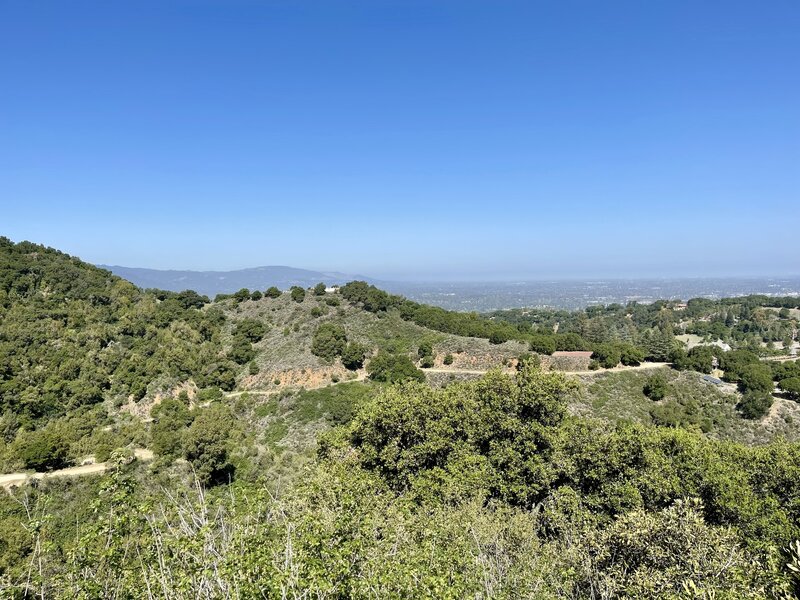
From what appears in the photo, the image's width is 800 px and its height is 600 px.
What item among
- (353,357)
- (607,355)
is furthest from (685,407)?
(353,357)

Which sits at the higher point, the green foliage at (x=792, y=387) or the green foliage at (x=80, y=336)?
the green foliage at (x=80, y=336)

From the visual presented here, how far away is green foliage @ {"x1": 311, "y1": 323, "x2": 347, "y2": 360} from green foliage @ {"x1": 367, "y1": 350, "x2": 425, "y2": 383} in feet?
11.9

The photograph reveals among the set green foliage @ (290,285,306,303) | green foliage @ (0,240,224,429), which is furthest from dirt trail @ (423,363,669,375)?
green foliage @ (0,240,224,429)

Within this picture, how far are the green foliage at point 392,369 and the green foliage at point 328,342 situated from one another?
3622 millimetres

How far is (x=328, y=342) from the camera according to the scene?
41312 mm

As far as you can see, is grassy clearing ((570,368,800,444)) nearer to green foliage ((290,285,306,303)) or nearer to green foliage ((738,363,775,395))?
green foliage ((738,363,775,395))

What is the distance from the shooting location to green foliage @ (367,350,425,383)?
37.0 m

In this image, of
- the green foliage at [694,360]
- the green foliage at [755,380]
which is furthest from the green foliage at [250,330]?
the green foliage at [755,380]

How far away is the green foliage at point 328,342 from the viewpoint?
133 feet

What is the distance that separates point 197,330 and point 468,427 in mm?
37107

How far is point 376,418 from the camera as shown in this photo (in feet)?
59.2

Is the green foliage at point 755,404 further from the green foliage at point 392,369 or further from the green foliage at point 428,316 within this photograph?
the green foliage at point 392,369

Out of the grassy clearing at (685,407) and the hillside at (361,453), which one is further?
the grassy clearing at (685,407)

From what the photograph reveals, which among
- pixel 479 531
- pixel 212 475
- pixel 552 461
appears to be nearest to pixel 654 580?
pixel 479 531
